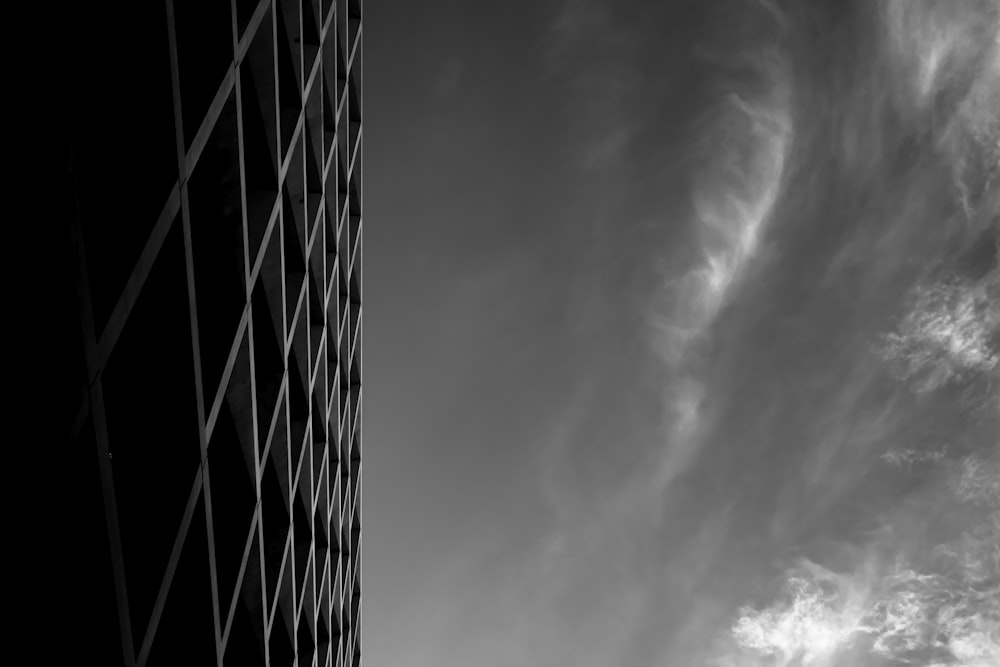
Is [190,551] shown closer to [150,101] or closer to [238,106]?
[150,101]

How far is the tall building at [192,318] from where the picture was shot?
803cm

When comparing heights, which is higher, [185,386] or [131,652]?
[185,386]

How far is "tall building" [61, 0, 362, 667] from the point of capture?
8.03 meters

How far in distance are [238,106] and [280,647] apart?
48.2 feet

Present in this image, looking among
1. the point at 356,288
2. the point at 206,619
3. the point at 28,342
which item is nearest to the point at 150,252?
the point at 28,342

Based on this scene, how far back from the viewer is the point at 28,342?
20.9 ft

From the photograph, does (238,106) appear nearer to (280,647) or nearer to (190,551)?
(190,551)

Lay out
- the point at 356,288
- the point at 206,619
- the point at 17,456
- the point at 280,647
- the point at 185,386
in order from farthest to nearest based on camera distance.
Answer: the point at 356,288 < the point at 280,647 < the point at 206,619 < the point at 185,386 < the point at 17,456

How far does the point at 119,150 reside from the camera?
348 inches

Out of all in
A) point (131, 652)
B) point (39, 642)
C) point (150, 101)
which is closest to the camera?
point (39, 642)

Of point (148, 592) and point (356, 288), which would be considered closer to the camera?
point (148, 592)

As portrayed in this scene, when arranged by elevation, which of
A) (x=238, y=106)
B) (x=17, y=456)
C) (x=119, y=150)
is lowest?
(x=17, y=456)

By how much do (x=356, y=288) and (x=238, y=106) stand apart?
2350cm

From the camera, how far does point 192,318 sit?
10.7 m
